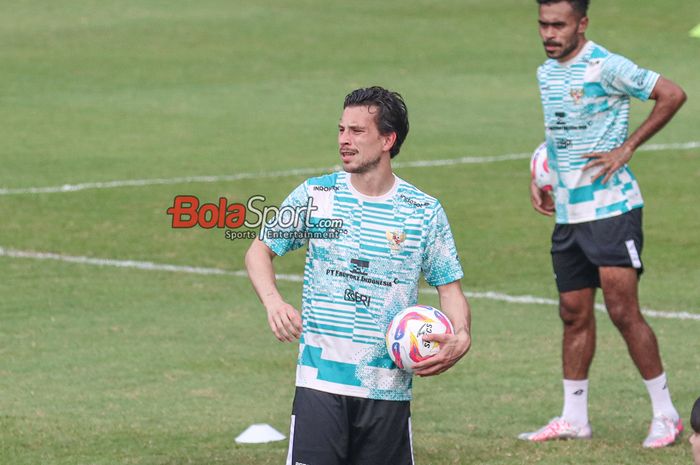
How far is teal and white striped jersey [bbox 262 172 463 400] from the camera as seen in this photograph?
7.26 metres

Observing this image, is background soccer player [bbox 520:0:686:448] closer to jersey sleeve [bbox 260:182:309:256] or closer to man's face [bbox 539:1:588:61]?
man's face [bbox 539:1:588:61]

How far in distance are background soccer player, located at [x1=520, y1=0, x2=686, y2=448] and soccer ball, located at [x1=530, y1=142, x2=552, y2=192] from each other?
0.91ft

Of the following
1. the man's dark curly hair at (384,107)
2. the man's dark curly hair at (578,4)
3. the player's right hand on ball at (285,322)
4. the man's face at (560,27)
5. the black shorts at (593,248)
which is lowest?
the player's right hand on ball at (285,322)

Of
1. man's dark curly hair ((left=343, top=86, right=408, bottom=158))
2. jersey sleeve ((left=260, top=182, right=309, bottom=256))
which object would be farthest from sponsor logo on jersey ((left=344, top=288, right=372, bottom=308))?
man's dark curly hair ((left=343, top=86, right=408, bottom=158))

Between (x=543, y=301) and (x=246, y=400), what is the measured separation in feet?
14.6

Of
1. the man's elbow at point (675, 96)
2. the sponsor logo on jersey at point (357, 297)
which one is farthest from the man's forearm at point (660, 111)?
the sponsor logo on jersey at point (357, 297)

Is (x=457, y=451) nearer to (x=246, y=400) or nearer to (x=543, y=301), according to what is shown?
(x=246, y=400)

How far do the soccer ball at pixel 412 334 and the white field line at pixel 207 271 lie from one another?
23.3ft

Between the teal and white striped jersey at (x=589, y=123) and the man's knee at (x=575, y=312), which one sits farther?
the man's knee at (x=575, y=312)

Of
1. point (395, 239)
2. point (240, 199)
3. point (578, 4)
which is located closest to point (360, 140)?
point (395, 239)

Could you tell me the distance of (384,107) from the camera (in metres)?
7.35

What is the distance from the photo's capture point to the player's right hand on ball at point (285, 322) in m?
→ 6.91

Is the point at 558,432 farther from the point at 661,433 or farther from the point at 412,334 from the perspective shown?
the point at 412,334

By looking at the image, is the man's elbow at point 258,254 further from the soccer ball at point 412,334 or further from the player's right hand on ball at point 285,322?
the soccer ball at point 412,334
